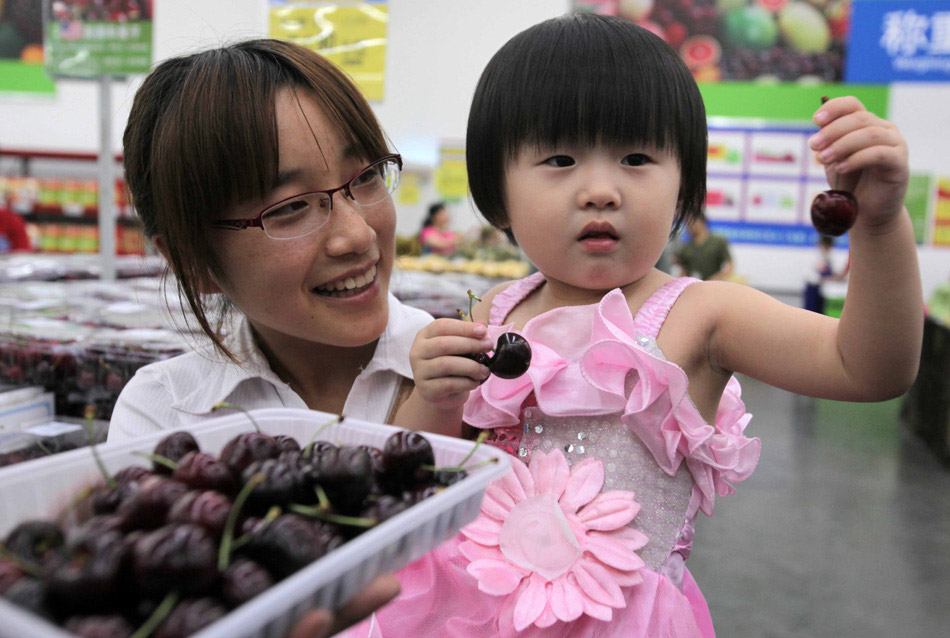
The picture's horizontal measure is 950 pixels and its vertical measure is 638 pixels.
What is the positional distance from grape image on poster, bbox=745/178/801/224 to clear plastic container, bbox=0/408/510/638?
25.5ft

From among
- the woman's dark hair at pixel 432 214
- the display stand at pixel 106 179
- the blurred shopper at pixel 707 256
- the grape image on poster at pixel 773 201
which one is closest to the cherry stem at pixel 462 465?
the display stand at pixel 106 179

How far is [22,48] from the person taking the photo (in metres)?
6.43

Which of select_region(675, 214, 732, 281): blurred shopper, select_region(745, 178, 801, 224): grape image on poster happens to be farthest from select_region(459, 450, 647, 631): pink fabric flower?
select_region(745, 178, 801, 224): grape image on poster

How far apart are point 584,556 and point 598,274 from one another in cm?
38

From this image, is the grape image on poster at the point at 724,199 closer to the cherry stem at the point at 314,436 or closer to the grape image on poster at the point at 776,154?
the grape image on poster at the point at 776,154

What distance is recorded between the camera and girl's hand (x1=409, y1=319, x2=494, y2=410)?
87 centimetres

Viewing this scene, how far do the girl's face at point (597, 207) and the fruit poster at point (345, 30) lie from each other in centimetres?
172

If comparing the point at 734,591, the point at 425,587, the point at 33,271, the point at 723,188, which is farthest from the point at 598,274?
the point at 723,188

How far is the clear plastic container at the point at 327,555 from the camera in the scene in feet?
1.61

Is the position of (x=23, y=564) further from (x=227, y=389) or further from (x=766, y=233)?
(x=766, y=233)

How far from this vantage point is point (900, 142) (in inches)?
27.3

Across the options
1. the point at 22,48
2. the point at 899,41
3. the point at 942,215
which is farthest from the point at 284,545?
the point at 942,215

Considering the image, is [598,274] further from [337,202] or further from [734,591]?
[734,591]

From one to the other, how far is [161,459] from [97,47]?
2.59 m
